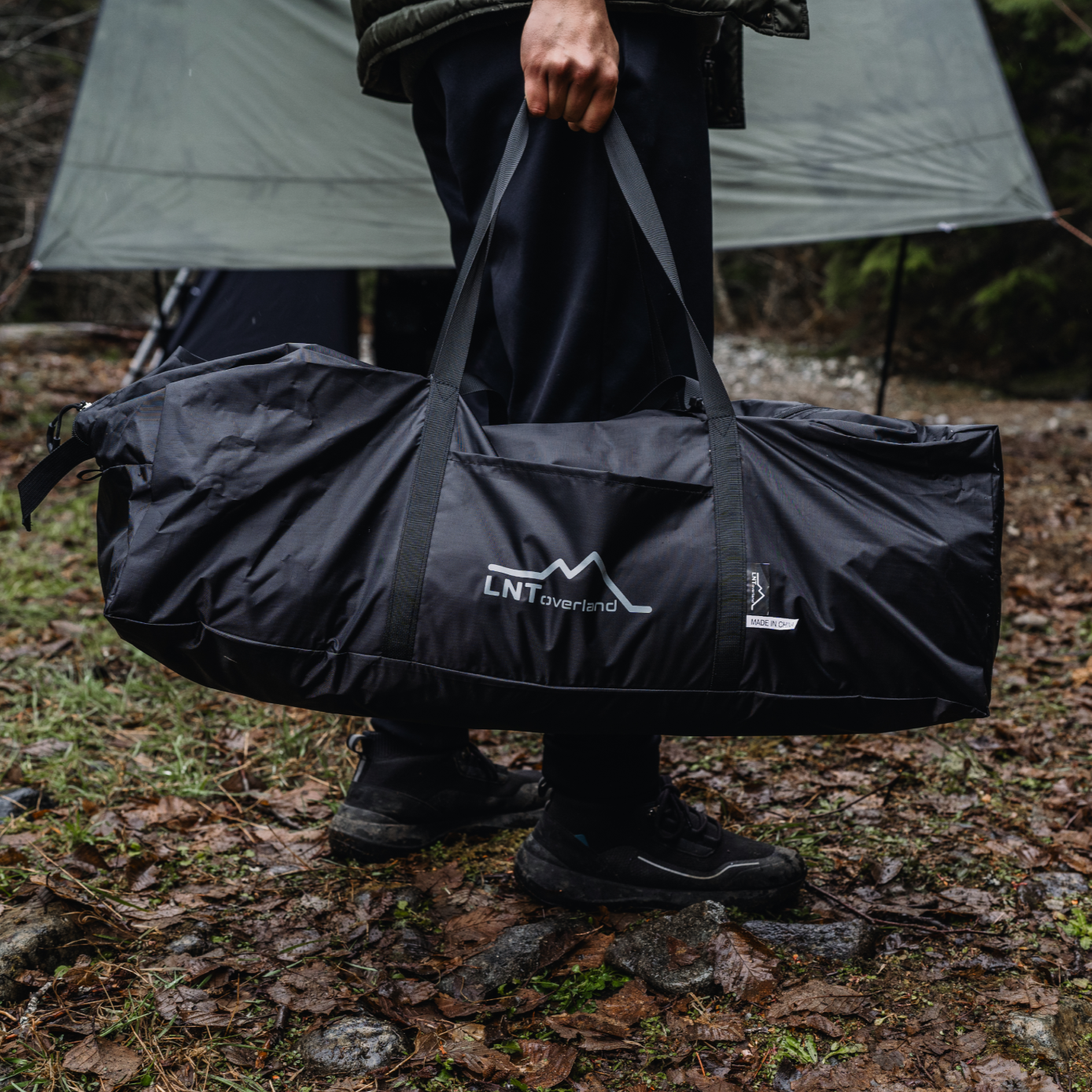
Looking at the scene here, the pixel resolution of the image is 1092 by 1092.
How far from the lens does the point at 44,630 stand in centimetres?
248

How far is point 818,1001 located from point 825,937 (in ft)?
0.48

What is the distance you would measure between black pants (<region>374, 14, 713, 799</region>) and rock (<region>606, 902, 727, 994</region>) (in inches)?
10.0

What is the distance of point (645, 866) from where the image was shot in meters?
1.38

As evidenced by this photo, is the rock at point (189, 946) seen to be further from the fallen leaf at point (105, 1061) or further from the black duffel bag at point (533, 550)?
the black duffel bag at point (533, 550)

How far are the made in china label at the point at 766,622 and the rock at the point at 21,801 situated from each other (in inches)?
51.2

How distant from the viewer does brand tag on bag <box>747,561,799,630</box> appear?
1074 millimetres

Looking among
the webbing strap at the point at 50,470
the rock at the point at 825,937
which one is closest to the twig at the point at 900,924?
the rock at the point at 825,937

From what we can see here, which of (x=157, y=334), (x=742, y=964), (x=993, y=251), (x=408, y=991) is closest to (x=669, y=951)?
(x=742, y=964)

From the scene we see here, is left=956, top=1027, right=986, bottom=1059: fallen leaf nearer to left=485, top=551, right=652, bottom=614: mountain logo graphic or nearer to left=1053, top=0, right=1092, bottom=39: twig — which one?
left=485, top=551, right=652, bottom=614: mountain logo graphic

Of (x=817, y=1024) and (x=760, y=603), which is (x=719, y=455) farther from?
(x=817, y=1024)

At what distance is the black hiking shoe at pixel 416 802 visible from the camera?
1.52 m

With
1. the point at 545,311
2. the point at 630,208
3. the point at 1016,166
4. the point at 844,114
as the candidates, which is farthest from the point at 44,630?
the point at 1016,166

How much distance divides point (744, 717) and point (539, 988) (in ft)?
1.48

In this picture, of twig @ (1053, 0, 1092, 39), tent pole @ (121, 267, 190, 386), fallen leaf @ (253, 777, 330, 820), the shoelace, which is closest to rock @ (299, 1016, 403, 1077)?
the shoelace
